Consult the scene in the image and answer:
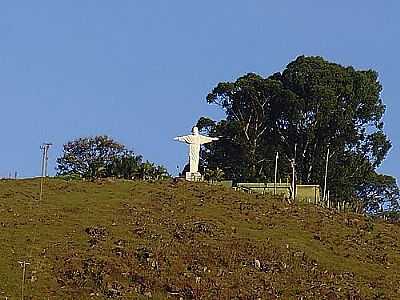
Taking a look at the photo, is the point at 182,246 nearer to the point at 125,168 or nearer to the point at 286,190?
A: the point at 286,190

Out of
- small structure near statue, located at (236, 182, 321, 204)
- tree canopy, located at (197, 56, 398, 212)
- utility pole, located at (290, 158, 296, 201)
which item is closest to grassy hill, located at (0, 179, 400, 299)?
small structure near statue, located at (236, 182, 321, 204)

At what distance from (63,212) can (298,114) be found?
25.2 m

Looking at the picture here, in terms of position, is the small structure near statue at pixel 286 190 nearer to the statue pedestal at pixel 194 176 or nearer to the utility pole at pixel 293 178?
the utility pole at pixel 293 178

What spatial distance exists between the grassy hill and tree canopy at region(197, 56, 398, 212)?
15583mm

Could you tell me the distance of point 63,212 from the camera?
4022 centimetres

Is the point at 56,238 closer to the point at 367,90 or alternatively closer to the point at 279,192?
the point at 279,192

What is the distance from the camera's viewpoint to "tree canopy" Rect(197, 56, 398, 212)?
6162 cm

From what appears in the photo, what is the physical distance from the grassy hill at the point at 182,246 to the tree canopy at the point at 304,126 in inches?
613

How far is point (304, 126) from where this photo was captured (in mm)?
62500

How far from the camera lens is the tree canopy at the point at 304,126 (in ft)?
202

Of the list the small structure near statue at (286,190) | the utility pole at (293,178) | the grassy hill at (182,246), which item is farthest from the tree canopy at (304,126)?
the grassy hill at (182,246)

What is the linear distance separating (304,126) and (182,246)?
28.3 metres

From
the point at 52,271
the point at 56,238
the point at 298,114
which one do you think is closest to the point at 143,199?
the point at 56,238

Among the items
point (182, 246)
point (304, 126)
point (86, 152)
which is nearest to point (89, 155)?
point (86, 152)
